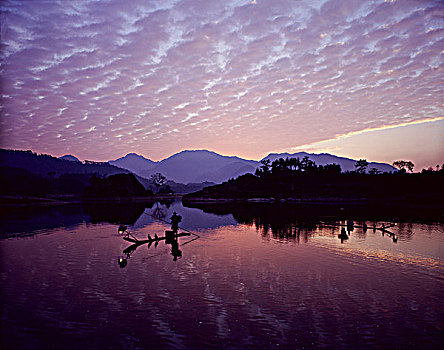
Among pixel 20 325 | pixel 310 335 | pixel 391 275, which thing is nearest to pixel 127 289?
pixel 20 325

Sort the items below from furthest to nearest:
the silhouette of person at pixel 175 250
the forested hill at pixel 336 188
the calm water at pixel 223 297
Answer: the forested hill at pixel 336 188
the silhouette of person at pixel 175 250
the calm water at pixel 223 297

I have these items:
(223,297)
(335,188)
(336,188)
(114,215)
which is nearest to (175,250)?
(223,297)

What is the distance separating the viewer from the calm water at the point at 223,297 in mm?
13625

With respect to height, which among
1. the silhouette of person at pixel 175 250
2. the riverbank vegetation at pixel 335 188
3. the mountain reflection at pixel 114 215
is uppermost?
the riverbank vegetation at pixel 335 188

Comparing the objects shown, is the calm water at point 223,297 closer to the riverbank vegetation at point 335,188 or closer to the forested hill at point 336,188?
the forested hill at point 336,188

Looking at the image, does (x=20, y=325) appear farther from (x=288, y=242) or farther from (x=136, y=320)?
(x=288, y=242)

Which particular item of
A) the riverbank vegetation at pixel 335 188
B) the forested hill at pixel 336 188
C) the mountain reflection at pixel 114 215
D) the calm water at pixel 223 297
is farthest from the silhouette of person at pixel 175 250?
the riverbank vegetation at pixel 335 188

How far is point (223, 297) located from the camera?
1862 cm

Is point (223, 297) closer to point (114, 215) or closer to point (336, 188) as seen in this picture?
point (114, 215)

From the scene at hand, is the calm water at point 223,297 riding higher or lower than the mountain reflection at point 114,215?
higher

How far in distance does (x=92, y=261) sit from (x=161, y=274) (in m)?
9.09

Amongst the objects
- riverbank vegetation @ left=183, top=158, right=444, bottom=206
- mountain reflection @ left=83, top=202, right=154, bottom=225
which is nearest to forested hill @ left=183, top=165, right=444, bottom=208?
riverbank vegetation @ left=183, top=158, right=444, bottom=206

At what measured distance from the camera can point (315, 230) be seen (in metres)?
49.0

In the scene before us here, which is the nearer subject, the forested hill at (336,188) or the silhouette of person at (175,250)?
the silhouette of person at (175,250)
